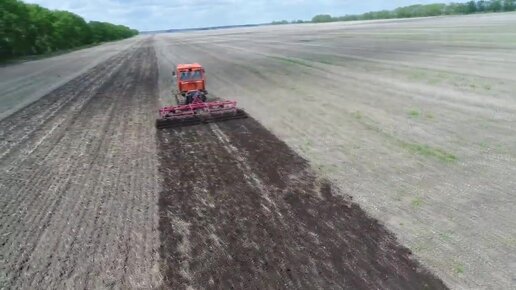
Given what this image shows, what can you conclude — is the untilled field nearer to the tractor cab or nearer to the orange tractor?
the orange tractor

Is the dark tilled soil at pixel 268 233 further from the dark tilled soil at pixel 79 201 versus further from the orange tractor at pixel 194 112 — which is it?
the orange tractor at pixel 194 112

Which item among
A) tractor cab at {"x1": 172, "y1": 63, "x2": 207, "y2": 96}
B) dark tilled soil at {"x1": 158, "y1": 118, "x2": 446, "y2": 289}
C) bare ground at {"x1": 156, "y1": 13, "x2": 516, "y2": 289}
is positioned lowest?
bare ground at {"x1": 156, "y1": 13, "x2": 516, "y2": 289}

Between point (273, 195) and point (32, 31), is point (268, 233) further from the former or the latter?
point (32, 31)

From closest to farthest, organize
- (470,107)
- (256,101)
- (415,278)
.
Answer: (415,278) → (470,107) → (256,101)

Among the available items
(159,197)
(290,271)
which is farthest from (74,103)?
(290,271)

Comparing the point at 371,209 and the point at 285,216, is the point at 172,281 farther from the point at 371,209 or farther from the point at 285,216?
the point at 371,209

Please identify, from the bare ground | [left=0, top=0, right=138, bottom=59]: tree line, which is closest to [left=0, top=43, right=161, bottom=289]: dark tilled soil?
the bare ground

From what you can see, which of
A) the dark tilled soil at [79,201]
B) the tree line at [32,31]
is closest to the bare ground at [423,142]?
the dark tilled soil at [79,201]

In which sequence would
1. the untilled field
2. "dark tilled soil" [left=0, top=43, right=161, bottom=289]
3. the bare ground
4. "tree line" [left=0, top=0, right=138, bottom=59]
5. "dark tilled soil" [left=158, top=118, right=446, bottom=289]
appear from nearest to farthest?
"dark tilled soil" [left=158, top=118, right=446, bottom=289], the untilled field, "dark tilled soil" [left=0, top=43, right=161, bottom=289], the bare ground, "tree line" [left=0, top=0, right=138, bottom=59]
